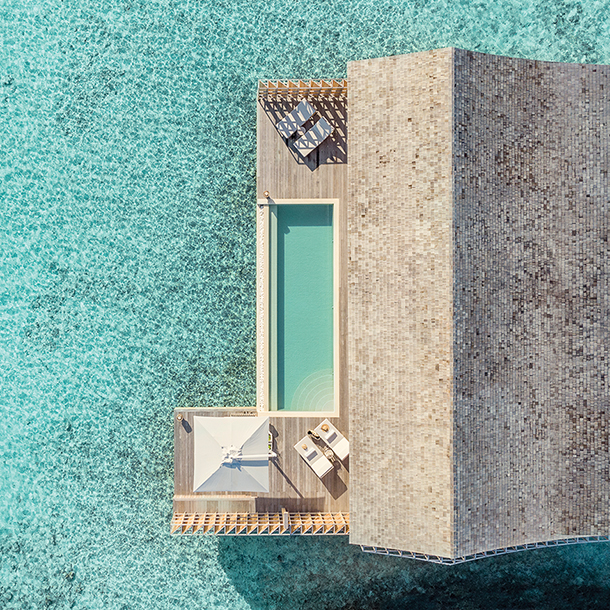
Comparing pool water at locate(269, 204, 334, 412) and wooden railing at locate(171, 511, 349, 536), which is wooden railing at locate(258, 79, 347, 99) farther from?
wooden railing at locate(171, 511, 349, 536)

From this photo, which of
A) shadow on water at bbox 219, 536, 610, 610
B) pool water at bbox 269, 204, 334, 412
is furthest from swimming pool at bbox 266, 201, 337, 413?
shadow on water at bbox 219, 536, 610, 610

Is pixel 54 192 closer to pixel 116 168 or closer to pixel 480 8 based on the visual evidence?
pixel 116 168

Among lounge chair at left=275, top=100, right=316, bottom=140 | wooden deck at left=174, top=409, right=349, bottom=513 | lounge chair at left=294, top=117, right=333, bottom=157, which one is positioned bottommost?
wooden deck at left=174, top=409, right=349, bottom=513

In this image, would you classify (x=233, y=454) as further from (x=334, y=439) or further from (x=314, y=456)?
(x=334, y=439)

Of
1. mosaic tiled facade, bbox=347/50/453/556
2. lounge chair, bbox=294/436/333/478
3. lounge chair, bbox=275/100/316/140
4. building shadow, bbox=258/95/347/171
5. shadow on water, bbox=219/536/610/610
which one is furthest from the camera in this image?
shadow on water, bbox=219/536/610/610

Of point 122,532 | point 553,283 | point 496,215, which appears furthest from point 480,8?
point 122,532

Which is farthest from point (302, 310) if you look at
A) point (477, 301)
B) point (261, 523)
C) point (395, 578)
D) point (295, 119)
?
point (395, 578)

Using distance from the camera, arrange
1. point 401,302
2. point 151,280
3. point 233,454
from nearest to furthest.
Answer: point 401,302 → point 233,454 → point 151,280
